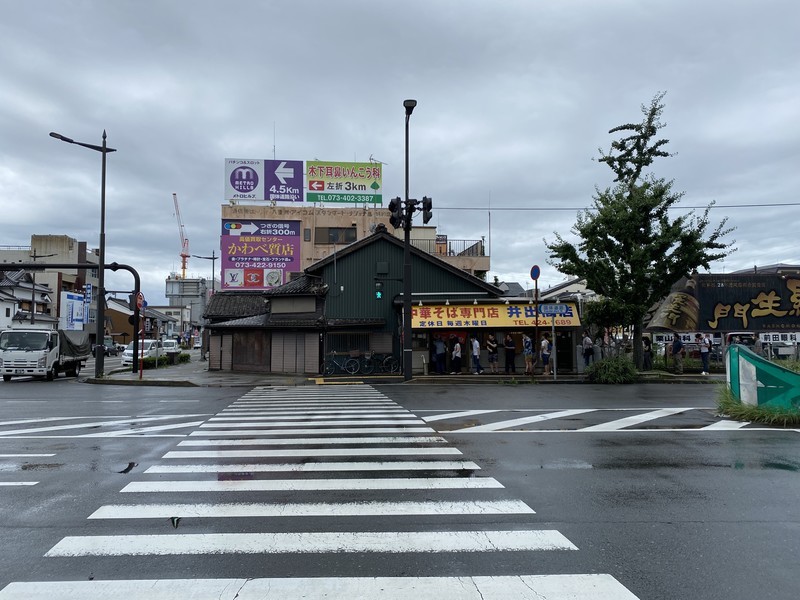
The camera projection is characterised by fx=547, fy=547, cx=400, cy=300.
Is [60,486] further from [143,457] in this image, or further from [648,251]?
[648,251]

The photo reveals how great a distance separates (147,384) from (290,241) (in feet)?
71.2

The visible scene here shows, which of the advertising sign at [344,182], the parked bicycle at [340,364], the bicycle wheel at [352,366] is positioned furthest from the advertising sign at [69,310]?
the bicycle wheel at [352,366]

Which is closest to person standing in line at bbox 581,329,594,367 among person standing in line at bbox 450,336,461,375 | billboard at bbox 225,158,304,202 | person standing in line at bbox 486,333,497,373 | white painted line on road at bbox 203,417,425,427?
person standing in line at bbox 486,333,497,373

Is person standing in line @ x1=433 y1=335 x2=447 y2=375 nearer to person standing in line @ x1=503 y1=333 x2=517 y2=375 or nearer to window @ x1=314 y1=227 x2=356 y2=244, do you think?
person standing in line @ x1=503 y1=333 x2=517 y2=375

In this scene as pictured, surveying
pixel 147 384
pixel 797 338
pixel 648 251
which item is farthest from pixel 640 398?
pixel 147 384

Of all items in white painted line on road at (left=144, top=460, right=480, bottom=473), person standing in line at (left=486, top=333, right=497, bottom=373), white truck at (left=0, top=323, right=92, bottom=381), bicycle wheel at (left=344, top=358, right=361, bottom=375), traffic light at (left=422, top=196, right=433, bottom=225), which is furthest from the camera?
bicycle wheel at (left=344, top=358, right=361, bottom=375)

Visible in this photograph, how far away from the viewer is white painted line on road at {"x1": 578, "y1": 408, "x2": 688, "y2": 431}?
10766 millimetres

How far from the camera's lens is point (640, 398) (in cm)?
1622

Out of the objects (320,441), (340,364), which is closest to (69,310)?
(340,364)

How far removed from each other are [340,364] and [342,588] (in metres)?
22.5

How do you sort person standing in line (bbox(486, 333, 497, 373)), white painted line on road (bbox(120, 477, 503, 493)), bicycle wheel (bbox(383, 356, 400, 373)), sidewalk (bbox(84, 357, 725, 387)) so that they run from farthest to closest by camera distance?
bicycle wheel (bbox(383, 356, 400, 373)) → person standing in line (bbox(486, 333, 497, 373)) → sidewalk (bbox(84, 357, 725, 387)) → white painted line on road (bbox(120, 477, 503, 493))

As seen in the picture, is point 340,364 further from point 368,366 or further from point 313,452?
point 313,452

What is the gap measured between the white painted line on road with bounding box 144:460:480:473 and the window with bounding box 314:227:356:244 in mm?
37589

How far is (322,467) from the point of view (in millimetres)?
7434
